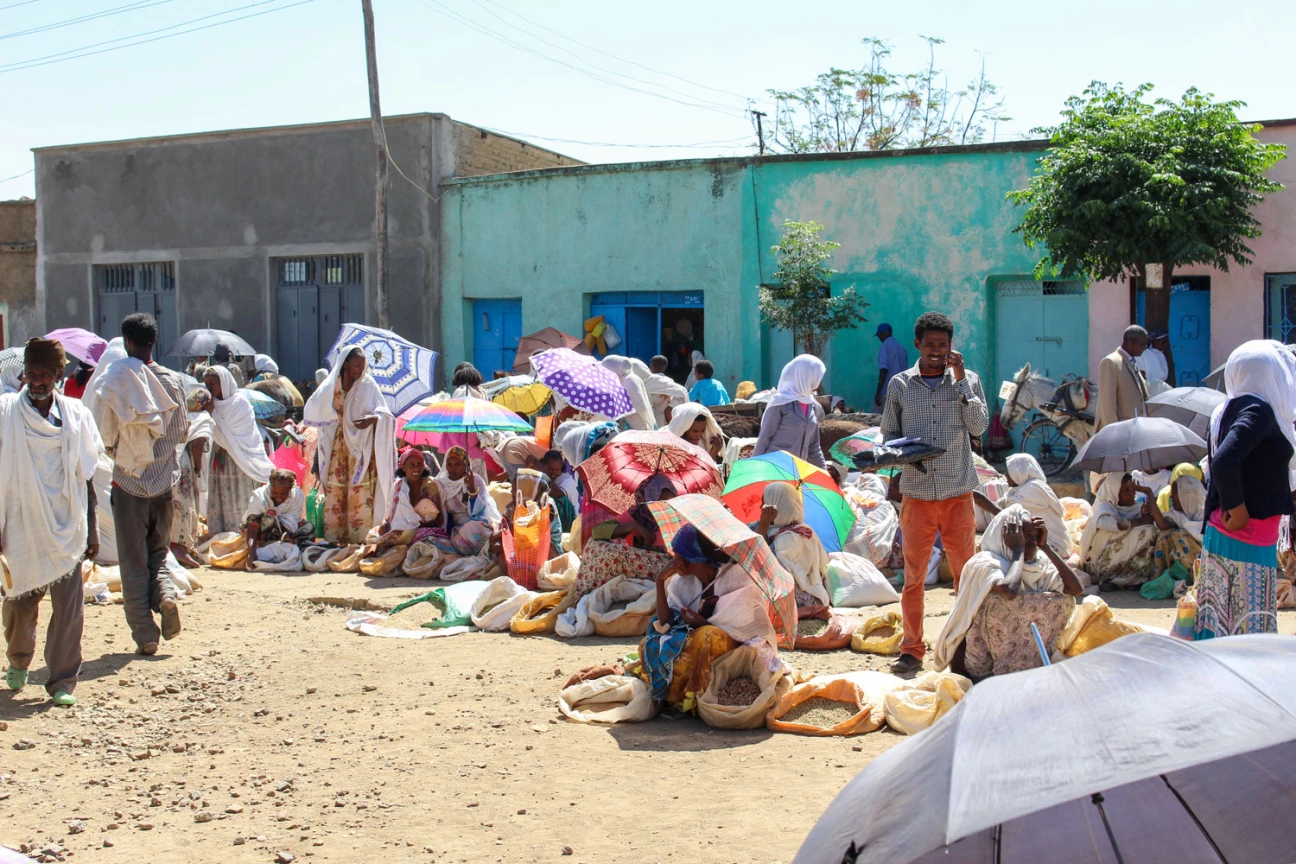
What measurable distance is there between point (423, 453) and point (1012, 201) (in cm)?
951

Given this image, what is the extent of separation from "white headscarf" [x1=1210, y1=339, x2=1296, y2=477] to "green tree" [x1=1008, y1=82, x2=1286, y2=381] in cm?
907

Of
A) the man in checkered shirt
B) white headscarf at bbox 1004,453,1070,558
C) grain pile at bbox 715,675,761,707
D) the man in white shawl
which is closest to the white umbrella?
grain pile at bbox 715,675,761,707

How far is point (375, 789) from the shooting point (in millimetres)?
4879

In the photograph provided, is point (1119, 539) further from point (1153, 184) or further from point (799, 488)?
point (1153, 184)

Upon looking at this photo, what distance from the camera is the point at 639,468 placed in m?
7.88

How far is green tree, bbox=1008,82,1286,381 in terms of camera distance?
1340cm

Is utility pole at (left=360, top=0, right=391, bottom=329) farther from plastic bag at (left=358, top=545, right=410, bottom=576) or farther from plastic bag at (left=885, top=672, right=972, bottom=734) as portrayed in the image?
plastic bag at (left=885, top=672, right=972, bottom=734)

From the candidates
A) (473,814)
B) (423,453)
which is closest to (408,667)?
(473,814)

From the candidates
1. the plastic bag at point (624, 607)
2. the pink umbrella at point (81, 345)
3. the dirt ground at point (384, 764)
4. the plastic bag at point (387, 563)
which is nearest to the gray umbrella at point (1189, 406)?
the dirt ground at point (384, 764)

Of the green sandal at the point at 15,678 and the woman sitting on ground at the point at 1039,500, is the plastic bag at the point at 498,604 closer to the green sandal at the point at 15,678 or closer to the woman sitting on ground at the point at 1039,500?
the green sandal at the point at 15,678

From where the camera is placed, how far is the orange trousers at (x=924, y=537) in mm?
6469

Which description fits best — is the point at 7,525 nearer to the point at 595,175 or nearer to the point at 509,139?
the point at 595,175

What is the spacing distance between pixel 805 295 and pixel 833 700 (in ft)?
37.6

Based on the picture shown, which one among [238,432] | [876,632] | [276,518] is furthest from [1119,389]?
[238,432]
